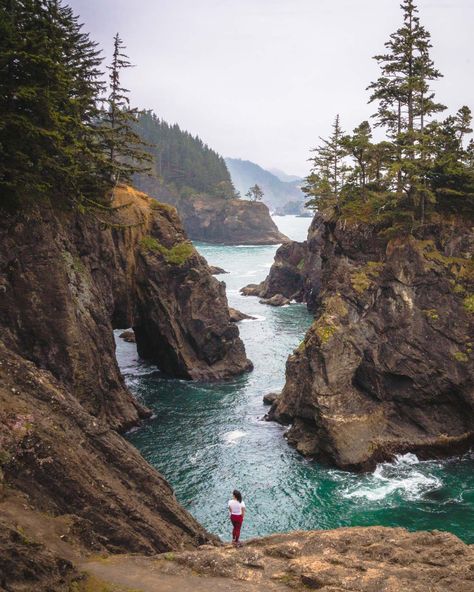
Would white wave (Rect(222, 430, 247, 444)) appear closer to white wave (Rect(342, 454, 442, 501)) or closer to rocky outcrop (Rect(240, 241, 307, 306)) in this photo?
white wave (Rect(342, 454, 442, 501))

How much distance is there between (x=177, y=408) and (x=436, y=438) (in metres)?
21.4

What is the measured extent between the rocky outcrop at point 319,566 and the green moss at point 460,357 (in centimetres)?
2320

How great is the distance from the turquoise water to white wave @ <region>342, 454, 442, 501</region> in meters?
0.06

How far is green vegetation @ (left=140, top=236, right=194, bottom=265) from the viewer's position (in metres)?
51.7

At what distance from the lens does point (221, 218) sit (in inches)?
6978

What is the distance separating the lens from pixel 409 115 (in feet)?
139

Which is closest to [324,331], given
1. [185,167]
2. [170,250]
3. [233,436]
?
[233,436]

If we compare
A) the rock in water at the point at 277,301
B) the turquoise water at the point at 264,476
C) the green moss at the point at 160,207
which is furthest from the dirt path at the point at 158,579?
the rock in water at the point at 277,301

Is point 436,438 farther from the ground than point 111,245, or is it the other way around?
point 111,245

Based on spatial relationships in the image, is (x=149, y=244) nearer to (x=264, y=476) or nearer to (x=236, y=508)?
(x=264, y=476)

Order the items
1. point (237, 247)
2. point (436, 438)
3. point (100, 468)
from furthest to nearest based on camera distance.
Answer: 1. point (237, 247)
2. point (436, 438)
3. point (100, 468)

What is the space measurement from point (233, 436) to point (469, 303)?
827 inches

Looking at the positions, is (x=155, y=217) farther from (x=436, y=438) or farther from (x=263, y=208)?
(x=263, y=208)

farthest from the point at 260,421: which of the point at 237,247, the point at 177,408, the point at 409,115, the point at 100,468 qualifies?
the point at 237,247
